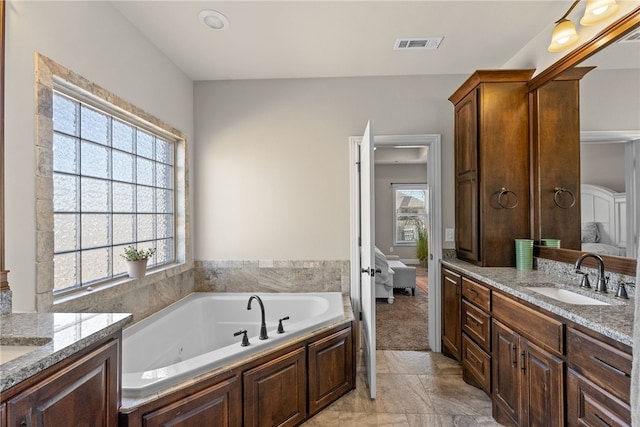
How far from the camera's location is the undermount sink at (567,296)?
5.40 feet

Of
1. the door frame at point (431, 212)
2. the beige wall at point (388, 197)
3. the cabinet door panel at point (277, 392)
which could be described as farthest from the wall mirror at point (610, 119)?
the beige wall at point (388, 197)

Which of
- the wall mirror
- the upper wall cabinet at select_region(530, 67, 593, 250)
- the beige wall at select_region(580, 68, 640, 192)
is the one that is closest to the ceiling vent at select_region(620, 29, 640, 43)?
the wall mirror

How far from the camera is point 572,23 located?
1.94 metres

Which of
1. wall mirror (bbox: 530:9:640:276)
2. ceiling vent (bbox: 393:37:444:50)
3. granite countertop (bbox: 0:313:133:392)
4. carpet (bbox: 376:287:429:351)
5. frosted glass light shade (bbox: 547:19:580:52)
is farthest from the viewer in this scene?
carpet (bbox: 376:287:429:351)

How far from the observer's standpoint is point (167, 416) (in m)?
1.38

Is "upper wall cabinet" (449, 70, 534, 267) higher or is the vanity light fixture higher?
the vanity light fixture

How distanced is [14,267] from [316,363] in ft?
5.45

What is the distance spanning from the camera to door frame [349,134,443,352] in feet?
9.68

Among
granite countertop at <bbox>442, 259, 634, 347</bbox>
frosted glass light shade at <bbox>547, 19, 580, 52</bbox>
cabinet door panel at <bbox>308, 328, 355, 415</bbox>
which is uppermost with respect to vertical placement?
frosted glass light shade at <bbox>547, 19, 580, 52</bbox>

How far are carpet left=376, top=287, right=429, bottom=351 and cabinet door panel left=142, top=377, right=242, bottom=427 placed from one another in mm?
1816

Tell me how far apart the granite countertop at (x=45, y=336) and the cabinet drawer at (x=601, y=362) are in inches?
72.0

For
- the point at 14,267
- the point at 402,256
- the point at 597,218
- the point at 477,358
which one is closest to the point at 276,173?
the point at 14,267

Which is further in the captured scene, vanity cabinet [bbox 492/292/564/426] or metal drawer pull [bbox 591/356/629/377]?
vanity cabinet [bbox 492/292/564/426]

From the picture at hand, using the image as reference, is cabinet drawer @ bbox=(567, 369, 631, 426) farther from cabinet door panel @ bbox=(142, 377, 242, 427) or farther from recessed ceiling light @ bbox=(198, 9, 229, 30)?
recessed ceiling light @ bbox=(198, 9, 229, 30)
